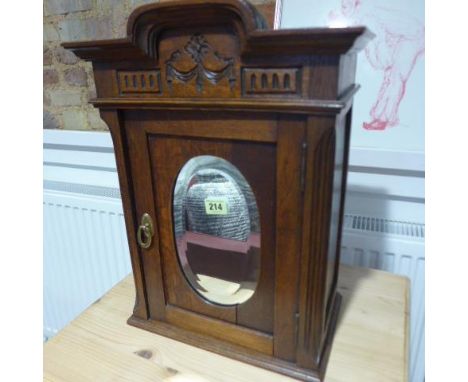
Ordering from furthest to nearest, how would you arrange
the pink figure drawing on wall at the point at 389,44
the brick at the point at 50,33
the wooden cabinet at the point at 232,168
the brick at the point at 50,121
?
the brick at the point at 50,121 → the brick at the point at 50,33 → the pink figure drawing on wall at the point at 389,44 → the wooden cabinet at the point at 232,168

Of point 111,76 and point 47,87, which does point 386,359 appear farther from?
point 47,87

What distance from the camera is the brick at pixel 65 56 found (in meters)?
1.21

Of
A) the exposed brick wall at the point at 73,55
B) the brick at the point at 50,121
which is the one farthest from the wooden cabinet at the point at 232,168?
the brick at the point at 50,121

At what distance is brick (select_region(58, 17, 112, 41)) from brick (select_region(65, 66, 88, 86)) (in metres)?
0.10

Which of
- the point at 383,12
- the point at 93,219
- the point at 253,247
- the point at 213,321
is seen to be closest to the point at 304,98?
the point at 253,247

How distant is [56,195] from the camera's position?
4.31ft

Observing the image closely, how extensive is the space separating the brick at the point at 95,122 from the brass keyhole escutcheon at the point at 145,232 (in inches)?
26.4

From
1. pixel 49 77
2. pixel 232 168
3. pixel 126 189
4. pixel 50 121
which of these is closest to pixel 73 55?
pixel 49 77

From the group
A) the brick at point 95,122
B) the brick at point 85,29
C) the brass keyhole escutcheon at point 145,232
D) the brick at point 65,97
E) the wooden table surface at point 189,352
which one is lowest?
the wooden table surface at point 189,352

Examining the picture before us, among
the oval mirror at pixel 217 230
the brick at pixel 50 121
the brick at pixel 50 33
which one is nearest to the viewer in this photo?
the oval mirror at pixel 217 230

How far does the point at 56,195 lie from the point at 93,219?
0.17 metres

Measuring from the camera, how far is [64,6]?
1.16 m

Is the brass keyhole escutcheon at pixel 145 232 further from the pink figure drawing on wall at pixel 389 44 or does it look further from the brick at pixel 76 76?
the brick at pixel 76 76

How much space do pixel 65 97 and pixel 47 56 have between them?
0.15 metres
